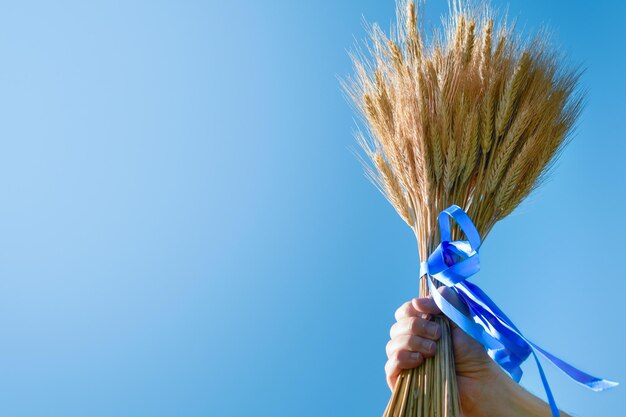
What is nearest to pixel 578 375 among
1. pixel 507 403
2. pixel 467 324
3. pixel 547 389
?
pixel 547 389

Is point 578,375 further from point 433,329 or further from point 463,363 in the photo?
point 433,329

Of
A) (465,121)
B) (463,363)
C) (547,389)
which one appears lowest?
(547,389)

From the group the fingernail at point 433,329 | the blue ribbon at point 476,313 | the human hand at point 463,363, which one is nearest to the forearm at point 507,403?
the human hand at point 463,363

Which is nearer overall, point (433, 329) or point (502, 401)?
point (433, 329)

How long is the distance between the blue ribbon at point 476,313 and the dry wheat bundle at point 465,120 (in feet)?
0.24

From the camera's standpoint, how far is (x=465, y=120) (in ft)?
5.22

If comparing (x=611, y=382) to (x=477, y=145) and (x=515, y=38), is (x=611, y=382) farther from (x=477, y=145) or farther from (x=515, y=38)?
(x=515, y=38)

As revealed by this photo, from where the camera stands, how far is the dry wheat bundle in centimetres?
160

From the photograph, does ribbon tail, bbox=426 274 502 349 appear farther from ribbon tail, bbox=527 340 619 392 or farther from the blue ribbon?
ribbon tail, bbox=527 340 619 392

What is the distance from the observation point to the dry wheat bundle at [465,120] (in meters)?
1.60

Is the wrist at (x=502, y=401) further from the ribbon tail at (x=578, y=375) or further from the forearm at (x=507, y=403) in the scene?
the ribbon tail at (x=578, y=375)

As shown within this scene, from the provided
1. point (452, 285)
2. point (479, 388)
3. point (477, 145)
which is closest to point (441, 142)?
point (477, 145)

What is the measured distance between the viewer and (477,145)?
1625mm

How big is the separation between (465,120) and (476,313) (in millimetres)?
506
